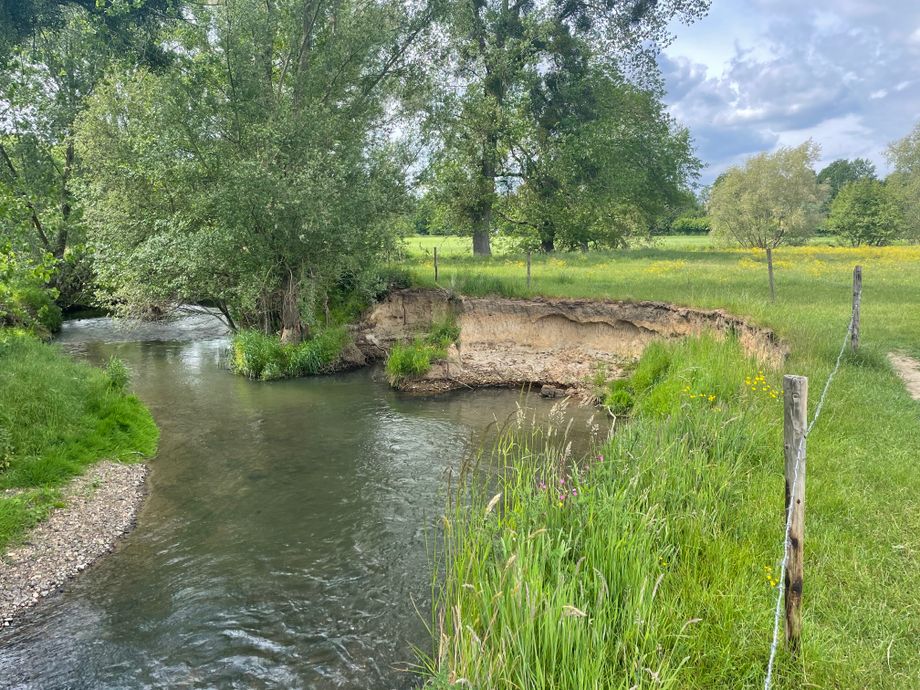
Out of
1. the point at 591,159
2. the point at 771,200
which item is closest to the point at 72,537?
the point at 591,159

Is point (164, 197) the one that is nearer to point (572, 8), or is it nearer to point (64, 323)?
point (64, 323)

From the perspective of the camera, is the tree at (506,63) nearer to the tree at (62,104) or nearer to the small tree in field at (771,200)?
the tree at (62,104)

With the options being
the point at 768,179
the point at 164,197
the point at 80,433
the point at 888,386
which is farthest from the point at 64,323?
the point at 768,179

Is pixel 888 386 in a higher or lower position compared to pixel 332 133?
lower

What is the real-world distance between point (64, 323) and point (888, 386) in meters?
31.9

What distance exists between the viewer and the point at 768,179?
169 ft

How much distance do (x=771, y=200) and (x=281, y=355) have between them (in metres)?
48.3

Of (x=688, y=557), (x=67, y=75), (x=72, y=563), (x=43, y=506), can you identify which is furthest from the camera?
(x=67, y=75)

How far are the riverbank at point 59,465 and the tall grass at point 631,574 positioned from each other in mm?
4868

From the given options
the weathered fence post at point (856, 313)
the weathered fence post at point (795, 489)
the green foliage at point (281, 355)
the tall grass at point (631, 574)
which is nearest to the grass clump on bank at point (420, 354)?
the green foliage at point (281, 355)

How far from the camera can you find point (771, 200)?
50.9m

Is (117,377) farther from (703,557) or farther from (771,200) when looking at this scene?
(771,200)

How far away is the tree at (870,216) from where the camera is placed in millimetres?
56719

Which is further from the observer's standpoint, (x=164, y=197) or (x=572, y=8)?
(x=572, y=8)
